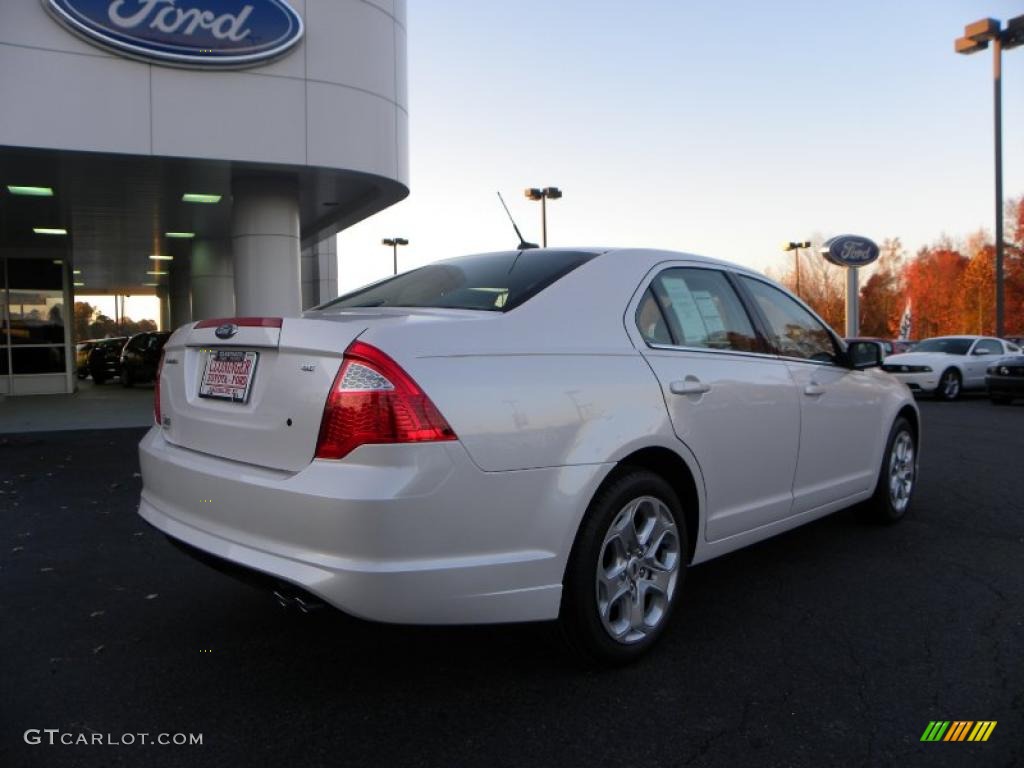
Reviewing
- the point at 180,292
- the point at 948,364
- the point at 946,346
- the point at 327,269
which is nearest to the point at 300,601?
the point at 948,364

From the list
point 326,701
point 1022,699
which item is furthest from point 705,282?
point 326,701

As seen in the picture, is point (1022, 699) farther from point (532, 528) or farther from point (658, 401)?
point (532, 528)

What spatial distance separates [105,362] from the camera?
2347 centimetres

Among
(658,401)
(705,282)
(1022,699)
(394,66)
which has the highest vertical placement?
(394,66)

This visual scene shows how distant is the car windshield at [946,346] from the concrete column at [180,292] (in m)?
20.0

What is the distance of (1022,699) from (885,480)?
2363 mm

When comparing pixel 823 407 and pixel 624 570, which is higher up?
pixel 823 407

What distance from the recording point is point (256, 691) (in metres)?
2.92

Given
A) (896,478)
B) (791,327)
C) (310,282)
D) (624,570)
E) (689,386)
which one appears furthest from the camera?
(310,282)

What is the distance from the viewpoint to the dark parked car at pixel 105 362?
23.3 m

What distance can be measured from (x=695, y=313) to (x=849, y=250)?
979 inches

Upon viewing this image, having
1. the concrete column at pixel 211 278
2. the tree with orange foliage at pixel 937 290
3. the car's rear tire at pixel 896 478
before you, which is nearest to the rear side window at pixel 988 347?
the car's rear tire at pixel 896 478

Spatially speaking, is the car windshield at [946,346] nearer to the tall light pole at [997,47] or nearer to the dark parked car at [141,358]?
the tall light pole at [997,47]

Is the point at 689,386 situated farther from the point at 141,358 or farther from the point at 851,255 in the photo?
the point at 851,255
